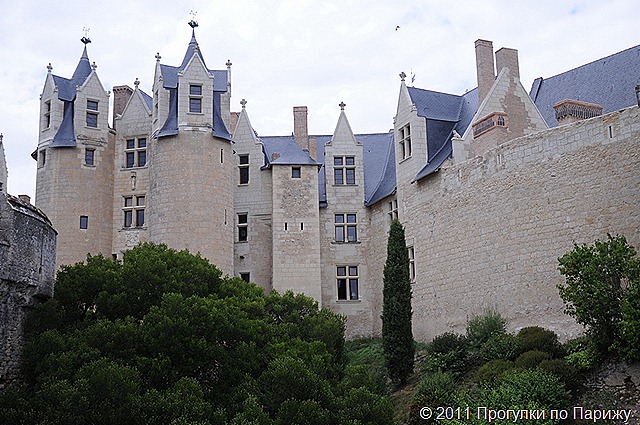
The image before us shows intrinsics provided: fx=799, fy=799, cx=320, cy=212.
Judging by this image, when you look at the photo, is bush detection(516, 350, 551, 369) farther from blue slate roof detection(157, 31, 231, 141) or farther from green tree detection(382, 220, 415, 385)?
blue slate roof detection(157, 31, 231, 141)

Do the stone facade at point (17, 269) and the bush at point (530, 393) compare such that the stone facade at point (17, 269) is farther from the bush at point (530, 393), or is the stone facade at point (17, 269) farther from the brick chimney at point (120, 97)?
the brick chimney at point (120, 97)

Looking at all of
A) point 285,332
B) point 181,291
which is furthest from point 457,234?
point 181,291

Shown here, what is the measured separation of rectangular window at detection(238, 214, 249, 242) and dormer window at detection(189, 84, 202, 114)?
14.1 feet

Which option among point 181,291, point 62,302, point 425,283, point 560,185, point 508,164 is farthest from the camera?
point 425,283

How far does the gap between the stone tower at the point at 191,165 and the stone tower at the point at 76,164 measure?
7.28ft

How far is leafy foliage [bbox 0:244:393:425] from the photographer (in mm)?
13609

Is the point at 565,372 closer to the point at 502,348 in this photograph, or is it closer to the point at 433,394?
the point at 502,348

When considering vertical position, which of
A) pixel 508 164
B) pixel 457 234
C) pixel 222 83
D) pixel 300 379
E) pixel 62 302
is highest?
pixel 222 83

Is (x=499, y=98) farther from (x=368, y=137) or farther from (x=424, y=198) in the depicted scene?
(x=368, y=137)

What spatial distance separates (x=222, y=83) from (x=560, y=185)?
1394cm

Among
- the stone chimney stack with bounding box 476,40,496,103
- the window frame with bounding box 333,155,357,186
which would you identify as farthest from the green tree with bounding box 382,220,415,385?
the window frame with bounding box 333,155,357,186

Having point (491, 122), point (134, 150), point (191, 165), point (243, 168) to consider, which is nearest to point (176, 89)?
point (134, 150)

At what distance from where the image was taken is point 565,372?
54.4 ft

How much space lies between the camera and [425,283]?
25094 mm
